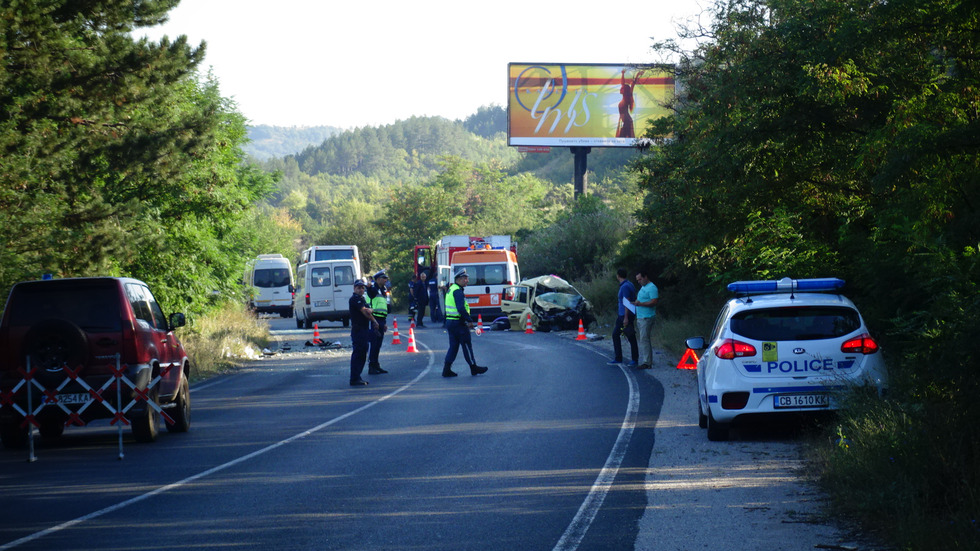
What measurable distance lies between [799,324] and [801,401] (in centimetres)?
83

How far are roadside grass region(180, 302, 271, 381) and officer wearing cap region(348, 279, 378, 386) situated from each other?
13.2ft

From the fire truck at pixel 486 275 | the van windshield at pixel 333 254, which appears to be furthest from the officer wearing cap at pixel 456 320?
the van windshield at pixel 333 254

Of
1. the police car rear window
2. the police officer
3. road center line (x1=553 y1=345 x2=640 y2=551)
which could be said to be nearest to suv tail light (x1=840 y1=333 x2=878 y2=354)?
the police car rear window

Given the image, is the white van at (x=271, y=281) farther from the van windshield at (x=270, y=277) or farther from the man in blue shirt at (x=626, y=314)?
the man in blue shirt at (x=626, y=314)

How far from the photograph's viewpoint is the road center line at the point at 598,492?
6.98m

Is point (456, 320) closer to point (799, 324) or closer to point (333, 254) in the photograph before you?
point (799, 324)

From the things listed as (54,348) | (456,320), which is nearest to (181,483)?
(54,348)

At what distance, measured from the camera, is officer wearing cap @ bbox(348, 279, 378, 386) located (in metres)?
18.8

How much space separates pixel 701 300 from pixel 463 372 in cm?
920

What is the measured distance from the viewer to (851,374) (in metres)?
10.7

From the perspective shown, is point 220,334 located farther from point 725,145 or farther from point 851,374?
point 851,374

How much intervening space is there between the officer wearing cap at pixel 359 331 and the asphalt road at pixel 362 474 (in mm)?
924

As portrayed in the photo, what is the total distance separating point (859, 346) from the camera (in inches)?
425

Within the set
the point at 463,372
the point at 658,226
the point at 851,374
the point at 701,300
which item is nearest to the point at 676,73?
the point at 658,226
